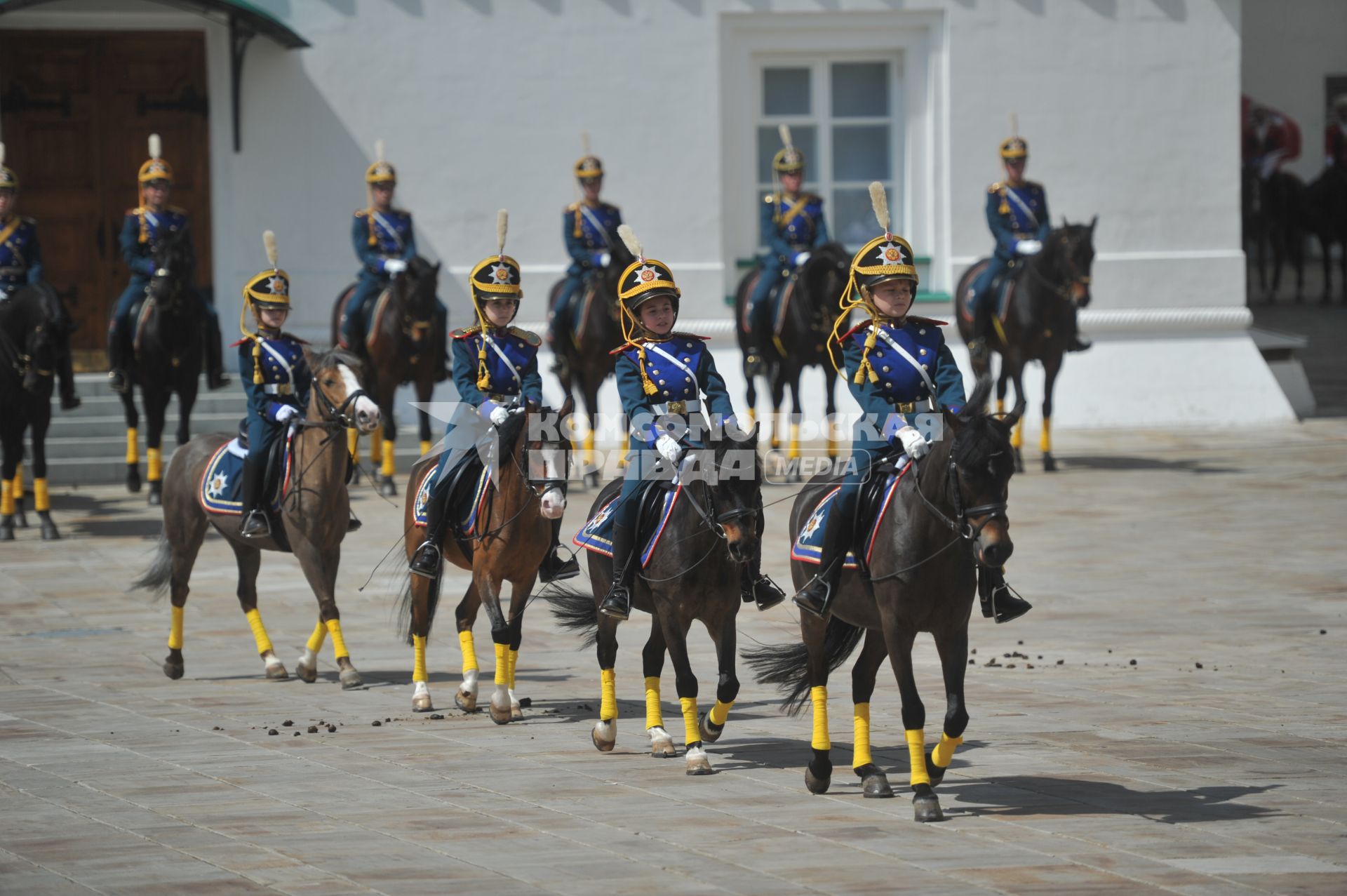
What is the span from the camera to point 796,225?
1900 centimetres

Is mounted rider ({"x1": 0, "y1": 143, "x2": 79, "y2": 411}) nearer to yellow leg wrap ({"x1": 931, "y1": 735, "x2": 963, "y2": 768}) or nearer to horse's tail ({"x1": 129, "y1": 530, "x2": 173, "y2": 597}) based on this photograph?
horse's tail ({"x1": 129, "y1": 530, "x2": 173, "y2": 597})

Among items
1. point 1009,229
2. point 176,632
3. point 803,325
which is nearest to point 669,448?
point 176,632

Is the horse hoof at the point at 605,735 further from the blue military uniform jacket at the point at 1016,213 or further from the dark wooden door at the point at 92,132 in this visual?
the dark wooden door at the point at 92,132

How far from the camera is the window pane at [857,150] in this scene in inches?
888

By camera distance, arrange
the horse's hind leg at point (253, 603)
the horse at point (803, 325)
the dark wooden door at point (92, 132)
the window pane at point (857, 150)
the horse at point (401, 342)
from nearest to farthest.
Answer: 1. the horse's hind leg at point (253, 603)
2. the horse at point (401, 342)
3. the horse at point (803, 325)
4. the dark wooden door at point (92, 132)
5. the window pane at point (857, 150)

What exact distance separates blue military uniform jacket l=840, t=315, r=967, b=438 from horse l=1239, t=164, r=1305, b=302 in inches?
908

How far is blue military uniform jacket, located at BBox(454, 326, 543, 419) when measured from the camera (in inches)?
376

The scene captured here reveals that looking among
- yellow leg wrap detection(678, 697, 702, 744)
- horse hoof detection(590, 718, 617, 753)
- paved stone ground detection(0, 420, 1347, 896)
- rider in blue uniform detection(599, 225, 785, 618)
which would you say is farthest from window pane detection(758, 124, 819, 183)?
yellow leg wrap detection(678, 697, 702, 744)

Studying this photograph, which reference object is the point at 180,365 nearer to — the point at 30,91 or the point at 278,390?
the point at 30,91

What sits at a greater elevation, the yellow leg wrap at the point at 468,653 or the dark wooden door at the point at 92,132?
the dark wooden door at the point at 92,132

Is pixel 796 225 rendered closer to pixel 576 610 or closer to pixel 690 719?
pixel 576 610

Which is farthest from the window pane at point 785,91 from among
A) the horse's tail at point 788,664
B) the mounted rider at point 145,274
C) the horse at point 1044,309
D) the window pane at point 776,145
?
the horse's tail at point 788,664

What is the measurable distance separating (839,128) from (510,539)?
1418 centimetres

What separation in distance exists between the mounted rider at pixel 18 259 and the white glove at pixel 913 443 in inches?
414
